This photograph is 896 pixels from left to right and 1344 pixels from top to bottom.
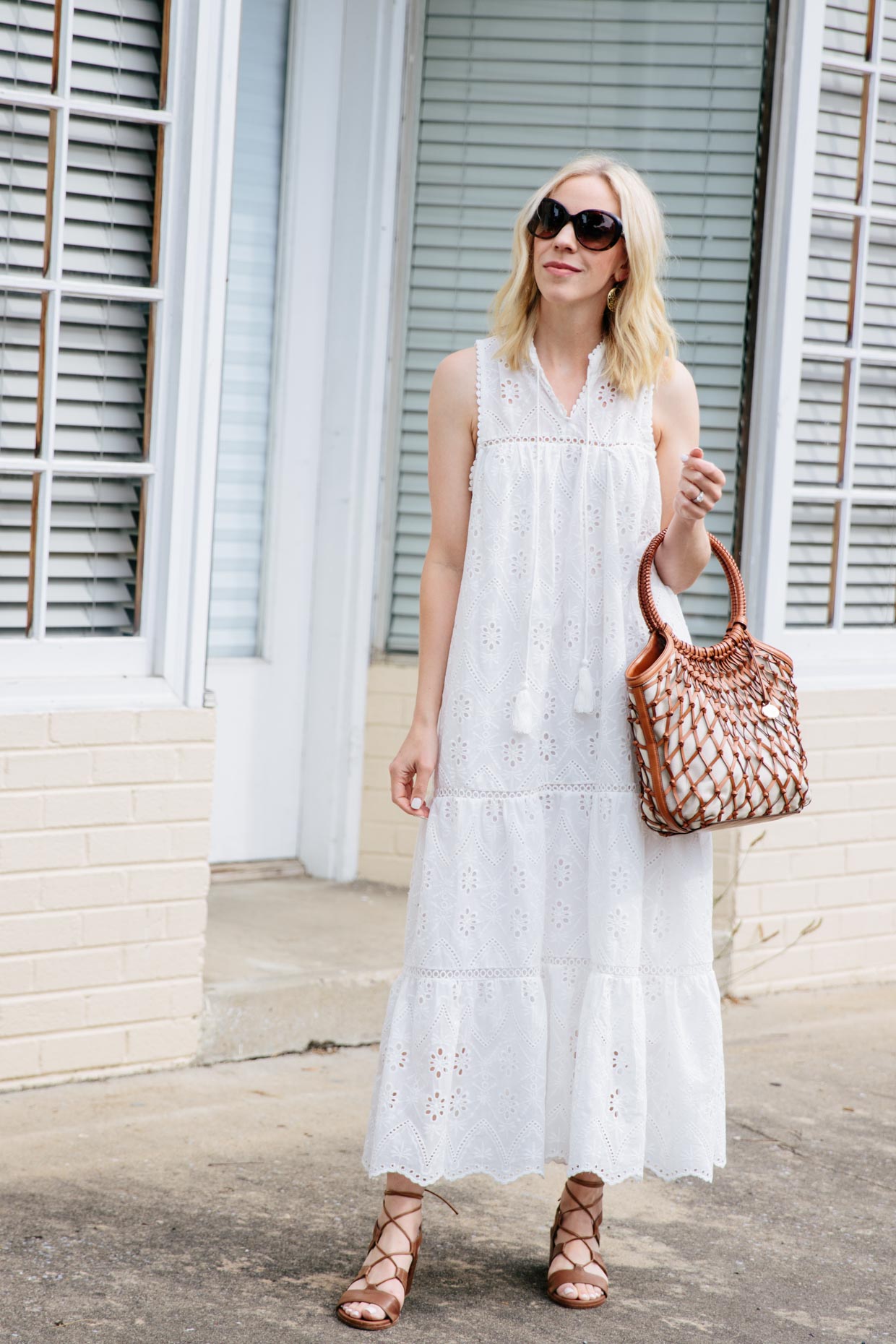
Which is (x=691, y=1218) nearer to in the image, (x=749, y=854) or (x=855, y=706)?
(x=749, y=854)

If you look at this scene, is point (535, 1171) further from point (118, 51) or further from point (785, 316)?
point (785, 316)

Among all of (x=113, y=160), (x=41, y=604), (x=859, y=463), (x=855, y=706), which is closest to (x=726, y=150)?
(x=859, y=463)

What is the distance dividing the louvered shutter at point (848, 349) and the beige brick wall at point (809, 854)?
1.30 ft

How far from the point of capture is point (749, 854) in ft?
15.7

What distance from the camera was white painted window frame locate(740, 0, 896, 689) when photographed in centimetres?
468

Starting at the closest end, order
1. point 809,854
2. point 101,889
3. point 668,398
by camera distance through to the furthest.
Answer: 1. point 668,398
2. point 101,889
3. point 809,854

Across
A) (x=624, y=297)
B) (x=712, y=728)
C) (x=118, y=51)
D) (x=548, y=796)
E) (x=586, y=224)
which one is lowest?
(x=548, y=796)

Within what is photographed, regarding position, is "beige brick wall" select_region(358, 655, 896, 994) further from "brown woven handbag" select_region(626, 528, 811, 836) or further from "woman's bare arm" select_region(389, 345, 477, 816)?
"woman's bare arm" select_region(389, 345, 477, 816)

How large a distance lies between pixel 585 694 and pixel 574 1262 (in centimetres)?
101

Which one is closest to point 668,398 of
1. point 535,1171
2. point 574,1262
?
point 535,1171

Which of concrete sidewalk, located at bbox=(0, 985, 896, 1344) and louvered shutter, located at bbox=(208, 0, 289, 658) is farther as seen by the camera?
louvered shutter, located at bbox=(208, 0, 289, 658)

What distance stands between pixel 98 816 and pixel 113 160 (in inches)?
59.1

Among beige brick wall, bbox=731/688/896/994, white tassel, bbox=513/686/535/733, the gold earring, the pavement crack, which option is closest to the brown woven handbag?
white tassel, bbox=513/686/535/733

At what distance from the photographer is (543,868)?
2.80m
